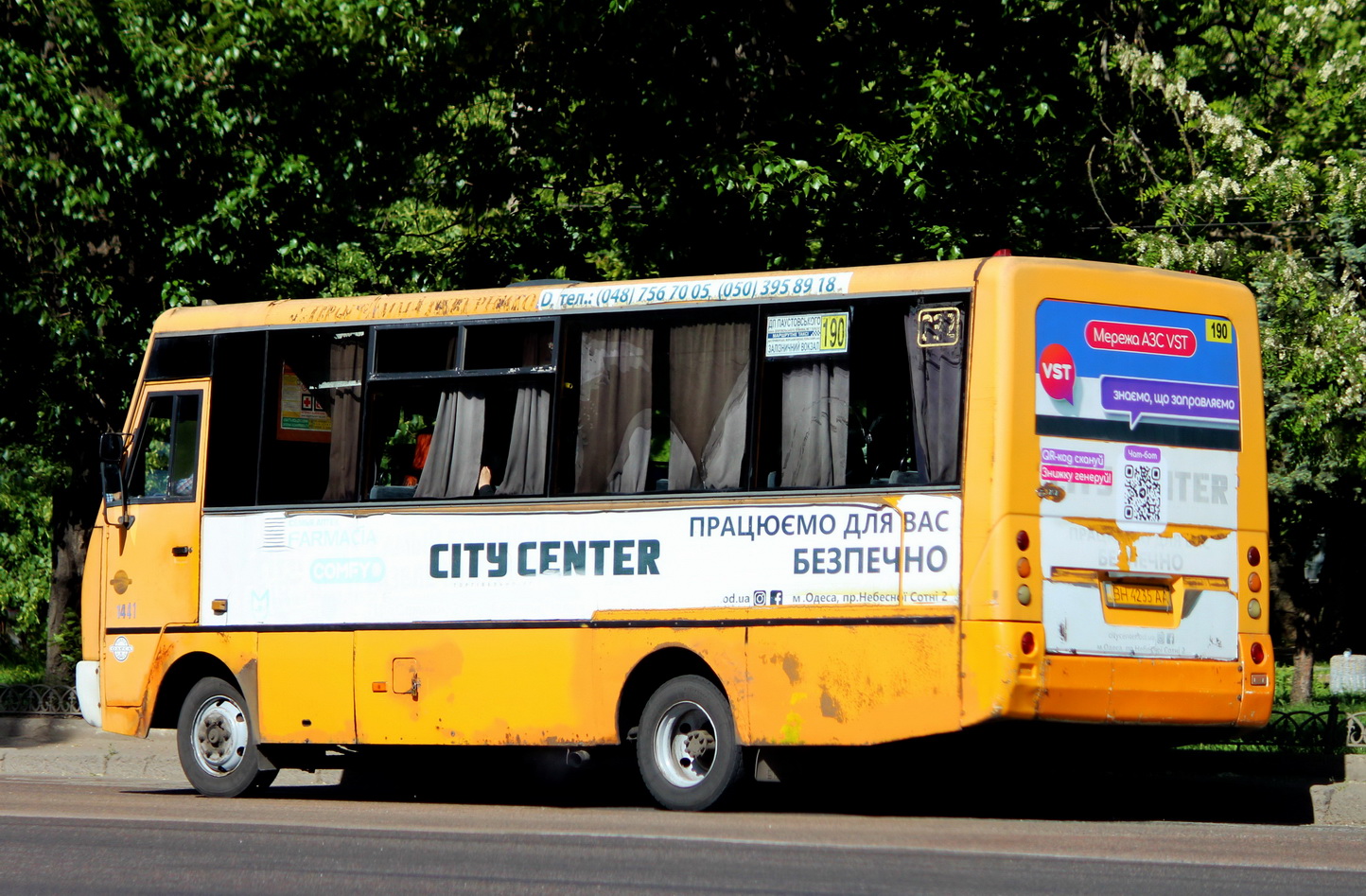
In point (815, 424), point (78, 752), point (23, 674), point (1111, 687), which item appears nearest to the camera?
point (1111, 687)

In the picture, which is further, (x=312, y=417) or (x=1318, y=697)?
(x=1318, y=697)

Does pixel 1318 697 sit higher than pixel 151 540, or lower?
lower

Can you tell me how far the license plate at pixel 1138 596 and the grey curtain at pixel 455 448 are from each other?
4.05 metres

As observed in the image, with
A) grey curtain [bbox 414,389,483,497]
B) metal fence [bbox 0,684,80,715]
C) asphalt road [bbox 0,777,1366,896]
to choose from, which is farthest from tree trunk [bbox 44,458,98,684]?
asphalt road [bbox 0,777,1366,896]

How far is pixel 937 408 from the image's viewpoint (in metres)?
10.5

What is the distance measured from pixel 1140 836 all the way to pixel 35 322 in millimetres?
11682

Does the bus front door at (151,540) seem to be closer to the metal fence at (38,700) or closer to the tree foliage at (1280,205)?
the metal fence at (38,700)

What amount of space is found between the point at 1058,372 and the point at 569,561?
10.4 feet

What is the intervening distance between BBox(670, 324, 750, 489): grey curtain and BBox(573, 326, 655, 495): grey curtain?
0.20m

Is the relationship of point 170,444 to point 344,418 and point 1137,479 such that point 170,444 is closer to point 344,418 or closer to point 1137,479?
point 344,418

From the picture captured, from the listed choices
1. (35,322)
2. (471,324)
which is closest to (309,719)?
(471,324)

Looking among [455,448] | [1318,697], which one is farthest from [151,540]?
[1318,697]

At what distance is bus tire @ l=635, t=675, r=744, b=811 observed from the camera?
1118cm

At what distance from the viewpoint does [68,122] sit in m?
16.9
